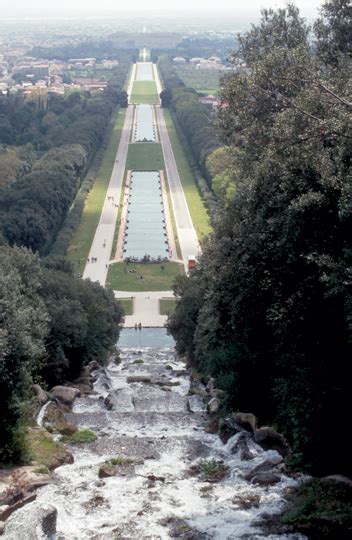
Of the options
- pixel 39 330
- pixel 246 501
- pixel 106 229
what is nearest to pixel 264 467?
pixel 246 501

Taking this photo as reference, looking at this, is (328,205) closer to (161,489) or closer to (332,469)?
(332,469)

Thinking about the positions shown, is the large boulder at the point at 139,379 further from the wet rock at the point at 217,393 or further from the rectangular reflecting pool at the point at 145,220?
the rectangular reflecting pool at the point at 145,220

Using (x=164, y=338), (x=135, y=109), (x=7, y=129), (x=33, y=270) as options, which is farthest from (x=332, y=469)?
(x=135, y=109)

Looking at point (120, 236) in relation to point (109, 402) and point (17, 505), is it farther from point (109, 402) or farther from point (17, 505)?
point (17, 505)

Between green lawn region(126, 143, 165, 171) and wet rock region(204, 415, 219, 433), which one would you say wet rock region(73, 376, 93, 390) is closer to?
wet rock region(204, 415, 219, 433)

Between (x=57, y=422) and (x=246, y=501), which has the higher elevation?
(x=246, y=501)
